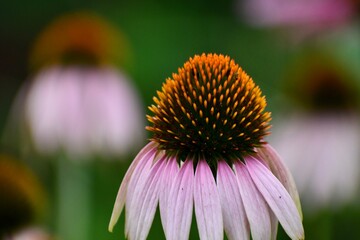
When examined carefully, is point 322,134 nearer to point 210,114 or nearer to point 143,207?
point 210,114

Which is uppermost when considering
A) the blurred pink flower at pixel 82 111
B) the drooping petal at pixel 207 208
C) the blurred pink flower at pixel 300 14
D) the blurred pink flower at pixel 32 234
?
the blurred pink flower at pixel 300 14

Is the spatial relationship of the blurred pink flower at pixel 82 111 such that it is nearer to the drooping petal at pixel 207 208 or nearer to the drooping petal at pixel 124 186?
the drooping petal at pixel 124 186

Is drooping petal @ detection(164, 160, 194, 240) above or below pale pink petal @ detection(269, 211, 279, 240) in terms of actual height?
above

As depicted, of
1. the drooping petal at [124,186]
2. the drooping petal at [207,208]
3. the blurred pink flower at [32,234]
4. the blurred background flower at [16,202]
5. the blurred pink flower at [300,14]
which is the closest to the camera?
the drooping petal at [207,208]

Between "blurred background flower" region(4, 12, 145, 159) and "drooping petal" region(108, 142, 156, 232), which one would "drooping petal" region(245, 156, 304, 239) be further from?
"blurred background flower" region(4, 12, 145, 159)

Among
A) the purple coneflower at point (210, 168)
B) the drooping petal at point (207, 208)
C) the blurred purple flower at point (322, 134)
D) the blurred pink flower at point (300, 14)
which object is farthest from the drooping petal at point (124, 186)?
the blurred pink flower at point (300, 14)

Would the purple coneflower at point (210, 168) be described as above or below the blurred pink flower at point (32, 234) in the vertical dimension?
above

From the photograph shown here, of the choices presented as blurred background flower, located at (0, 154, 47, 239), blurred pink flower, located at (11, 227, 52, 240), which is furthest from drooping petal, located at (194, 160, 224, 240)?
blurred background flower, located at (0, 154, 47, 239)
